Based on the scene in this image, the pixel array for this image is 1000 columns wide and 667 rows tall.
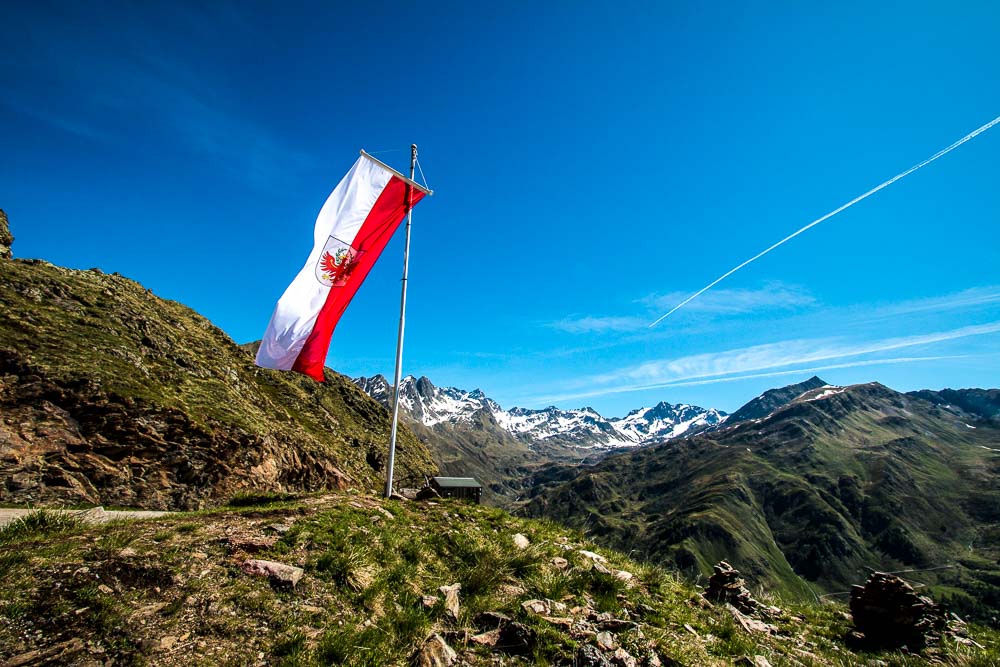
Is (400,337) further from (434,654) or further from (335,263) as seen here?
(434,654)

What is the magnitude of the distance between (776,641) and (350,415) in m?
105

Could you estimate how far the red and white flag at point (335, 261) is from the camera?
55.6ft

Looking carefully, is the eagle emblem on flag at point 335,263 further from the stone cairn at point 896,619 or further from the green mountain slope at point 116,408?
the stone cairn at point 896,619

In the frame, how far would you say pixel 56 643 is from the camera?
583 centimetres

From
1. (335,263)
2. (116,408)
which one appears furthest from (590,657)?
(116,408)

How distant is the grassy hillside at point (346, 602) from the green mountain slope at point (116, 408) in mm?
15843

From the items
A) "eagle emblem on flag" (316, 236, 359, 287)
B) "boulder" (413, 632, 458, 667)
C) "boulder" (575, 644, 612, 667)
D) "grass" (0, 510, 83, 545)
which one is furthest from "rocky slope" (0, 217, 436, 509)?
"boulder" (575, 644, 612, 667)

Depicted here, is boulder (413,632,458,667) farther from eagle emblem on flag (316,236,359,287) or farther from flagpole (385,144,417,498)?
eagle emblem on flag (316,236,359,287)

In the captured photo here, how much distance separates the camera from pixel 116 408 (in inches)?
1013

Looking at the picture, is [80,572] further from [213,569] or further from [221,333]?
[221,333]

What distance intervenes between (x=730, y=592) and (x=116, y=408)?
32.0m

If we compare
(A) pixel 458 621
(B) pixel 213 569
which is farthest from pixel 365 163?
(A) pixel 458 621

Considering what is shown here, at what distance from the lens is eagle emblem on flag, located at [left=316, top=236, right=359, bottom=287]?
1742 centimetres

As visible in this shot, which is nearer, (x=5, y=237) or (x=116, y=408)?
(x=116, y=408)
